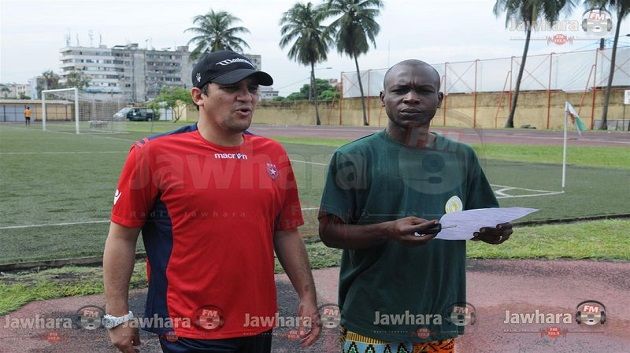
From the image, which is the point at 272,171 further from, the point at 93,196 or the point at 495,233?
the point at 93,196

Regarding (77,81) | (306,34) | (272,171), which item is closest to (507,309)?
(272,171)

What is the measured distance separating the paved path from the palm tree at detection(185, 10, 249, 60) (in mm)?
67580

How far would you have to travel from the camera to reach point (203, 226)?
237 cm

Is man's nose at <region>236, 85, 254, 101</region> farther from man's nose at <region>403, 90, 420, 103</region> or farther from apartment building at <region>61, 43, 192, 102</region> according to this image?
apartment building at <region>61, 43, 192, 102</region>

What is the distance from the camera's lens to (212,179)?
7.79 ft

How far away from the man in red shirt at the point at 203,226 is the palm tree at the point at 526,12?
137 feet

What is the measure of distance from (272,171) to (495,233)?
900 millimetres

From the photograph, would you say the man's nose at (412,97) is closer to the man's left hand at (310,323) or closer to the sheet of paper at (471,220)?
the sheet of paper at (471,220)

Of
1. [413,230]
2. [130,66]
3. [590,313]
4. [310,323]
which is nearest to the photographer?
[413,230]

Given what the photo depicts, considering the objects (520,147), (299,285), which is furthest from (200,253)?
(520,147)

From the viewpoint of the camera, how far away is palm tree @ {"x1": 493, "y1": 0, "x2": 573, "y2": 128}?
136 ft

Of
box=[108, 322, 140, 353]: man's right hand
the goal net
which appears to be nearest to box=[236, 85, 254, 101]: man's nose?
box=[108, 322, 140, 353]: man's right hand

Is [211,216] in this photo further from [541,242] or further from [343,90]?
[343,90]

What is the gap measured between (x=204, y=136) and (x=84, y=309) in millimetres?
3033
